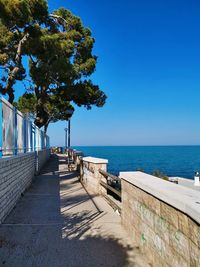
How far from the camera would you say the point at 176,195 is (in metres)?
3.46

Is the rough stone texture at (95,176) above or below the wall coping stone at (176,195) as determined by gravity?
below

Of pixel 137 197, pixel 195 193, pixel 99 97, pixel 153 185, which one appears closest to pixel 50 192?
pixel 137 197

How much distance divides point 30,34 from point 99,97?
22.8 ft

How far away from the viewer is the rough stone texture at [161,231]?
120 inches

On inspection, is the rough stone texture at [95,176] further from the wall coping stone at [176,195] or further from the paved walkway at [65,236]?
the wall coping stone at [176,195]

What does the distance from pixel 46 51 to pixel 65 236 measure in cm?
1220

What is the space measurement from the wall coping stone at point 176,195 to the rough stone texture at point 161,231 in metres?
0.08

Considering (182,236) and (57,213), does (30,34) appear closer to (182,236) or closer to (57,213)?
(57,213)

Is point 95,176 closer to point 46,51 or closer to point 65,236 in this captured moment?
point 65,236

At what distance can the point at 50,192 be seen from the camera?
36.0 ft

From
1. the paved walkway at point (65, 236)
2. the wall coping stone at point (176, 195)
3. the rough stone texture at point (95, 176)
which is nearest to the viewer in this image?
the wall coping stone at point (176, 195)

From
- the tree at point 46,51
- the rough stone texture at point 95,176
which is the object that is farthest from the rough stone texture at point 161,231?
the tree at point 46,51

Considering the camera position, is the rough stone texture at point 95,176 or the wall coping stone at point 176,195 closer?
the wall coping stone at point 176,195

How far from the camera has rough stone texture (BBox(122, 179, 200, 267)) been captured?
10.0 ft
